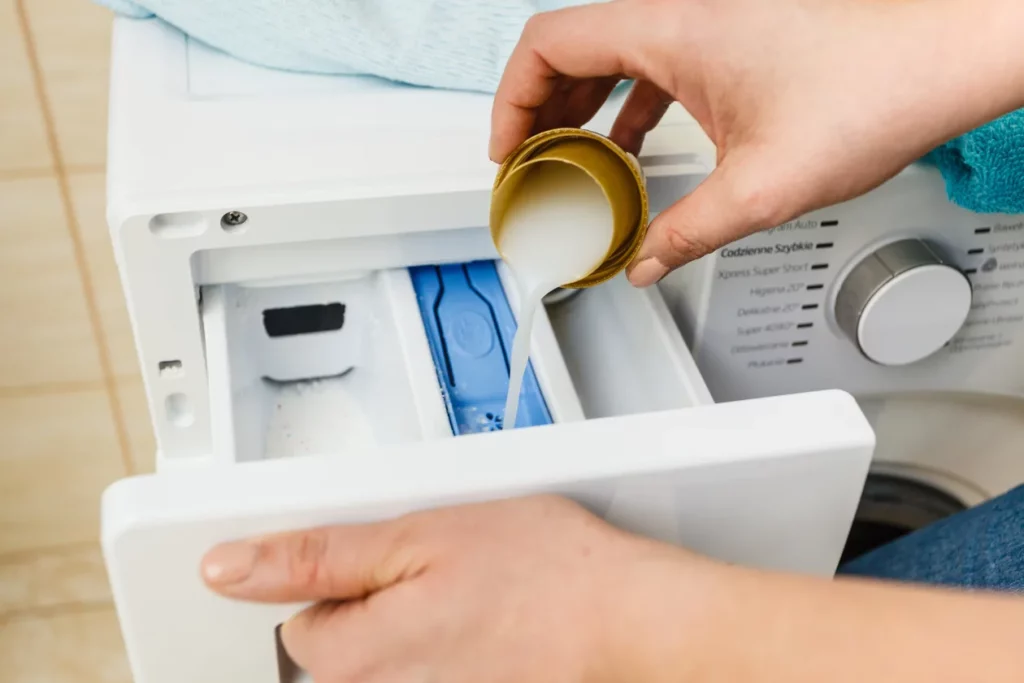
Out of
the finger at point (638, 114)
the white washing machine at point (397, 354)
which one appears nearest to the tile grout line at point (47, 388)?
the white washing machine at point (397, 354)

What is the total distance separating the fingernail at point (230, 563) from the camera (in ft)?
1.10

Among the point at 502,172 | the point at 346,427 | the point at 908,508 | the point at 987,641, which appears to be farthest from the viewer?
the point at 908,508

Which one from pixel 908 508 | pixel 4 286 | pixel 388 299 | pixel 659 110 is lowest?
pixel 908 508

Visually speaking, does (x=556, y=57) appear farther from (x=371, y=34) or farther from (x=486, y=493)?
(x=486, y=493)

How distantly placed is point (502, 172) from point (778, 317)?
0.74 ft

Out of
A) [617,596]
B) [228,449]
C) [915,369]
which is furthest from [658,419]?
[915,369]

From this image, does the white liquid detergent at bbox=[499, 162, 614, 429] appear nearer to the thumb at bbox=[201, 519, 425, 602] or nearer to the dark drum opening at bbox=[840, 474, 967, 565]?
the thumb at bbox=[201, 519, 425, 602]

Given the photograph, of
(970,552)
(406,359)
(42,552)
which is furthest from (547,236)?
(42,552)

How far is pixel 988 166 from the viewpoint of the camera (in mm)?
495

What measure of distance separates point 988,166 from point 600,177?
0.21 metres

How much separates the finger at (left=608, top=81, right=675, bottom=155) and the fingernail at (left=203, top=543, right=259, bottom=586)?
30 centimetres

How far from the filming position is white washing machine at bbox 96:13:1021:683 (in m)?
0.36

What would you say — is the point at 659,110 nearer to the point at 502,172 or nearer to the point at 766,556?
the point at 502,172

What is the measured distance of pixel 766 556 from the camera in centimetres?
43
